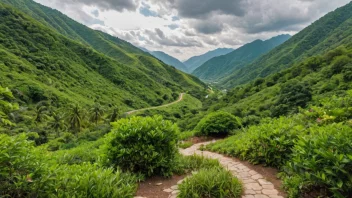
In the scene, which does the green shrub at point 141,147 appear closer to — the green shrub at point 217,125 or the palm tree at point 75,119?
the green shrub at point 217,125

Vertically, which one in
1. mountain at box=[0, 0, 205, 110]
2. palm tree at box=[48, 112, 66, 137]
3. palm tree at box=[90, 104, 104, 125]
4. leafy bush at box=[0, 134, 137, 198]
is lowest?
palm tree at box=[48, 112, 66, 137]

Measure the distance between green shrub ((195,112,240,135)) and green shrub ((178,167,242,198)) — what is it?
8.52 m

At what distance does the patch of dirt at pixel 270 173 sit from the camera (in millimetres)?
5620

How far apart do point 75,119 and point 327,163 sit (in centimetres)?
4563

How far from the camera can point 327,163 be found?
395cm

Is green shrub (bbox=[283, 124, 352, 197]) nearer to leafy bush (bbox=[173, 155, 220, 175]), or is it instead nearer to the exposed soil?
the exposed soil

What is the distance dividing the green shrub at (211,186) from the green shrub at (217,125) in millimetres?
8522

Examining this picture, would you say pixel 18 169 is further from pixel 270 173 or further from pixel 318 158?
pixel 270 173

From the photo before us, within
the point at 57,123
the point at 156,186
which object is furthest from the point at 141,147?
the point at 57,123

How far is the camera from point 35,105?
187ft

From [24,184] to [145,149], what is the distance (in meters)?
3.10

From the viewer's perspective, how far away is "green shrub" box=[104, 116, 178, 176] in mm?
6426

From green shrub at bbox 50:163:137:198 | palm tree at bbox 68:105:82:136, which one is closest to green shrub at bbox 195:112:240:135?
green shrub at bbox 50:163:137:198

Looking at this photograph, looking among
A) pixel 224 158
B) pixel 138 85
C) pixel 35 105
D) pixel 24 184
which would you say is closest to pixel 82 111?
pixel 35 105
